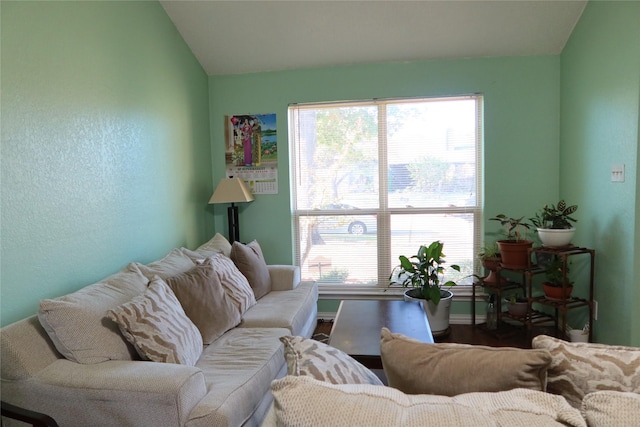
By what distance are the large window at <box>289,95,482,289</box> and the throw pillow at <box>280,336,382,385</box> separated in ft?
9.01

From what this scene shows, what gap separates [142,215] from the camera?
279 centimetres

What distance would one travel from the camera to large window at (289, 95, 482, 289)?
3.71 metres

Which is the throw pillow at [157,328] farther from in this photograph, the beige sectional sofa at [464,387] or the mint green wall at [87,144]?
the beige sectional sofa at [464,387]

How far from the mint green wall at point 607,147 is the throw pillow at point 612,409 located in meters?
2.08

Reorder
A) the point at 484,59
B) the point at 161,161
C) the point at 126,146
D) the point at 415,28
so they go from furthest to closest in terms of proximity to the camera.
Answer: the point at 484,59
the point at 415,28
the point at 161,161
the point at 126,146

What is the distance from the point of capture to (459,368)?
1036mm

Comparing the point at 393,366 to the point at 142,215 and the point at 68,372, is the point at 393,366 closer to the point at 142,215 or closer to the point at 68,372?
the point at 68,372

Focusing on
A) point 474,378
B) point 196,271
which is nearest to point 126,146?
point 196,271

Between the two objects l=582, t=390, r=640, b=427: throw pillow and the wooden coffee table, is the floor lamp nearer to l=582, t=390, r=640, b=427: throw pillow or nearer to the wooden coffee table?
the wooden coffee table

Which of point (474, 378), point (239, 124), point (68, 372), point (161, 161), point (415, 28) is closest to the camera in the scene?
point (474, 378)

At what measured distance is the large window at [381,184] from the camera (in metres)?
3.71

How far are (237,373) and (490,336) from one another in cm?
237

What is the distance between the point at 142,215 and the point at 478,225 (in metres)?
2.81

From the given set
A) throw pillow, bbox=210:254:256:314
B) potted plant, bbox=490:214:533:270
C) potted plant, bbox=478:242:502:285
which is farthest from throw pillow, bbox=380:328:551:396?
potted plant, bbox=478:242:502:285
